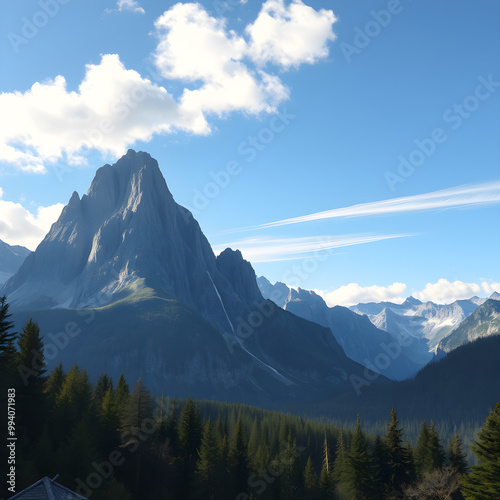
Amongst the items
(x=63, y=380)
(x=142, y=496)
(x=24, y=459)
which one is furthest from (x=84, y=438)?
(x=63, y=380)

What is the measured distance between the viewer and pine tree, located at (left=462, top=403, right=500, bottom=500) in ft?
150

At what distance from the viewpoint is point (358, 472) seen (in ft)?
246

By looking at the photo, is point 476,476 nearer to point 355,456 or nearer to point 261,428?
point 355,456

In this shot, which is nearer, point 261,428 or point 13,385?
point 13,385

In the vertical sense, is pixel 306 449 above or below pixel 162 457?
below

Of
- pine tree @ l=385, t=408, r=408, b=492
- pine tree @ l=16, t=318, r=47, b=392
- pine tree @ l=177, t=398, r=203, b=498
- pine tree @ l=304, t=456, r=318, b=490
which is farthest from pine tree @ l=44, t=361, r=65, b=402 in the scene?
pine tree @ l=385, t=408, r=408, b=492

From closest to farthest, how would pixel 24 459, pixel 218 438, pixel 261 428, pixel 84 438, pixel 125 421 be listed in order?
pixel 24 459
pixel 84 438
pixel 125 421
pixel 218 438
pixel 261 428

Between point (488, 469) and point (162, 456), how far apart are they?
47.0 metres

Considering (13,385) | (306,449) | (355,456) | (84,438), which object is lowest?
(306,449)

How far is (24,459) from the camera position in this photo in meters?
53.9

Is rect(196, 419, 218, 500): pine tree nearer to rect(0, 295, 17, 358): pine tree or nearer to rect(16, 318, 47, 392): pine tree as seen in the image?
rect(16, 318, 47, 392): pine tree

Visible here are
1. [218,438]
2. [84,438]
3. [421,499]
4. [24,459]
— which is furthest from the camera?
[218,438]

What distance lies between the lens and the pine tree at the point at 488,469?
4578 centimetres

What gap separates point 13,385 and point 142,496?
90.3 feet
